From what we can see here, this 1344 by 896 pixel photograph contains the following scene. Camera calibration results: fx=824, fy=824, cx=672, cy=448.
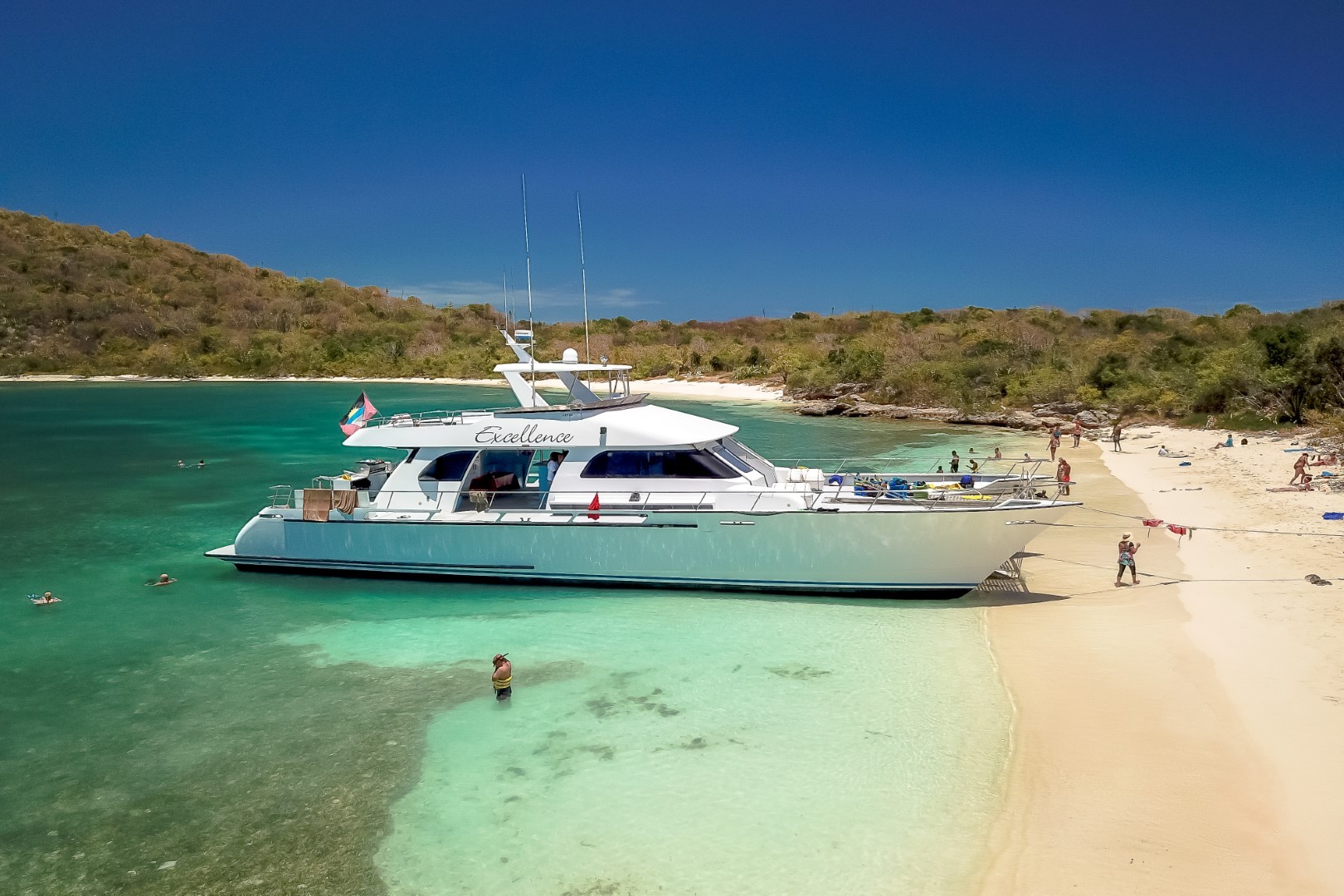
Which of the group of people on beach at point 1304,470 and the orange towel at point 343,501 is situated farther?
the group of people on beach at point 1304,470

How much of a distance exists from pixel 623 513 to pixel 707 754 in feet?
16.7

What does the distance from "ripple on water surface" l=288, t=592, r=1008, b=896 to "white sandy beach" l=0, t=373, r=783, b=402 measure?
4403 cm

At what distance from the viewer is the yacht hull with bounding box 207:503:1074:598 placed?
1166 centimetres

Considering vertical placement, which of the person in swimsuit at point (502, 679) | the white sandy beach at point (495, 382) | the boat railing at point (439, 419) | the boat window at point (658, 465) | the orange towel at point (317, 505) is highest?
the white sandy beach at point (495, 382)

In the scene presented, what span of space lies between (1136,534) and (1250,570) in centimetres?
289

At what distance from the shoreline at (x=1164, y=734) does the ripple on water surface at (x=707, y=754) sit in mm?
482

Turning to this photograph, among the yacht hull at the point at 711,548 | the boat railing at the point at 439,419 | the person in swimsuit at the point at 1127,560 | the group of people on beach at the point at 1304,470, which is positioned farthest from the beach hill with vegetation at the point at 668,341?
the boat railing at the point at 439,419

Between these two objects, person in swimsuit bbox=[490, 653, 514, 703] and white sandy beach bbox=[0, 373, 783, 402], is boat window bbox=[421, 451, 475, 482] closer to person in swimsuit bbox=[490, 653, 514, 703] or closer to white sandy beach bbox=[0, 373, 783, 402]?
person in swimsuit bbox=[490, 653, 514, 703]

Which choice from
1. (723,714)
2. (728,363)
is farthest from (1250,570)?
(728,363)

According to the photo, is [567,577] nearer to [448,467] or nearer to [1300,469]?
[448,467]

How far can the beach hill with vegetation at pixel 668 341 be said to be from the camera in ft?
104

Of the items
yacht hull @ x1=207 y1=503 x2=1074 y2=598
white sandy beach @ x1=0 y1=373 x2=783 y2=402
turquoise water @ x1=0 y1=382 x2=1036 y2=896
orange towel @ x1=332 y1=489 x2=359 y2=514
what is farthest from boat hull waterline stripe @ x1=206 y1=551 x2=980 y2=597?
white sandy beach @ x1=0 y1=373 x2=783 y2=402

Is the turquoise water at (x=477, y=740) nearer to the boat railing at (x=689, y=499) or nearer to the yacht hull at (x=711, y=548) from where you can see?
the yacht hull at (x=711, y=548)

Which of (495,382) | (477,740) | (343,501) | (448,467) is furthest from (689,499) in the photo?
(495,382)
